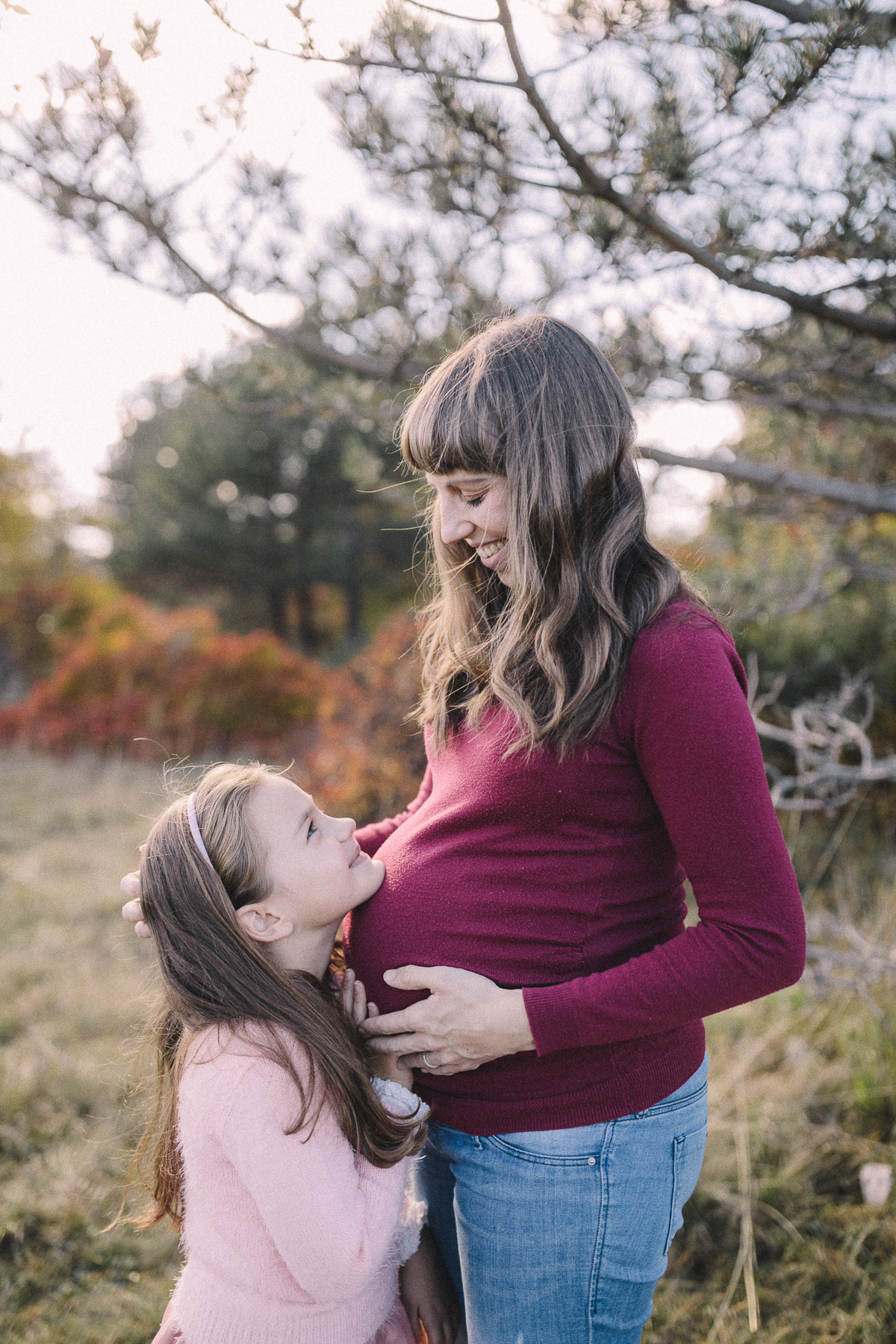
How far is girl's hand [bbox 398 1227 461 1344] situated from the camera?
1.46m

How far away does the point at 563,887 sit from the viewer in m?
1.22

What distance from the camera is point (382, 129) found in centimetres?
206

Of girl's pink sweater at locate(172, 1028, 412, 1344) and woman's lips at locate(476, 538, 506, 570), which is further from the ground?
woman's lips at locate(476, 538, 506, 570)

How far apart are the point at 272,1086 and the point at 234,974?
0.57 ft

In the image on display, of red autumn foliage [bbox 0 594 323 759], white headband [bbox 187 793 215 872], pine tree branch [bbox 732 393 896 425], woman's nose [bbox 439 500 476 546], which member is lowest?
red autumn foliage [bbox 0 594 323 759]

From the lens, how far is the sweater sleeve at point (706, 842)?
106 centimetres

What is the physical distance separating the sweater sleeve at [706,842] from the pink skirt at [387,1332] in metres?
0.72

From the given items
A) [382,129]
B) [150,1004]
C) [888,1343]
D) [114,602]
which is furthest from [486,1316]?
[114,602]

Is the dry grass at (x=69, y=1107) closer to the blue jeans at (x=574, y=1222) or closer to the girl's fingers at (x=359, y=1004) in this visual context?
the girl's fingers at (x=359, y=1004)

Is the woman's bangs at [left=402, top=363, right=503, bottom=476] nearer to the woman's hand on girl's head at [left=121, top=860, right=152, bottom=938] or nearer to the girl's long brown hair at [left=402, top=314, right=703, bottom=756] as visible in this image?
the girl's long brown hair at [left=402, top=314, right=703, bottom=756]

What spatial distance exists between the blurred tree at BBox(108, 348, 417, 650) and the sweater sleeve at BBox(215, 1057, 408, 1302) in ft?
41.7

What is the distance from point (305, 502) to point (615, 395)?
50.9 feet

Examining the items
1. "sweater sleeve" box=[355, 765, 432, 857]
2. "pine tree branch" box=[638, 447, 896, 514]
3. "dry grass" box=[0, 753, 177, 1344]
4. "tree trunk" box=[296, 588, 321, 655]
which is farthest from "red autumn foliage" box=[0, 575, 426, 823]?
"sweater sleeve" box=[355, 765, 432, 857]

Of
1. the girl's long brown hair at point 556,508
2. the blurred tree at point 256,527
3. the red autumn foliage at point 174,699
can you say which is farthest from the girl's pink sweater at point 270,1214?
the blurred tree at point 256,527
